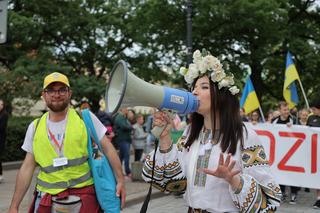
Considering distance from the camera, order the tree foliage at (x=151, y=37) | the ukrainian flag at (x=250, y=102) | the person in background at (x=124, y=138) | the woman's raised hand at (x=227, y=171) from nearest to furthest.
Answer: the woman's raised hand at (x=227, y=171) < the person in background at (x=124, y=138) < the ukrainian flag at (x=250, y=102) < the tree foliage at (x=151, y=37)

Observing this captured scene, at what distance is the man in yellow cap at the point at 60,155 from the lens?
3.65 metres

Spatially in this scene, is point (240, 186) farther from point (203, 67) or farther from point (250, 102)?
point (250, 102)

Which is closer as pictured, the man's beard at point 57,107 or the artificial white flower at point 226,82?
the artificial white flower at point 226,82

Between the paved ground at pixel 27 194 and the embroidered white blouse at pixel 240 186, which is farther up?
the embroidered white blouse at pixel 240 186

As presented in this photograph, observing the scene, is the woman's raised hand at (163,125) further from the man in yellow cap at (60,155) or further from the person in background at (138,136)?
the person in background at (138,136)

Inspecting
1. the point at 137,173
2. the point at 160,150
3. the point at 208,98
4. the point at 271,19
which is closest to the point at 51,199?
the point at 160,150

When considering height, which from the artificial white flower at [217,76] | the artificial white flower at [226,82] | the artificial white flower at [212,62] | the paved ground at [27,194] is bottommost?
the paved ground at [27,194]

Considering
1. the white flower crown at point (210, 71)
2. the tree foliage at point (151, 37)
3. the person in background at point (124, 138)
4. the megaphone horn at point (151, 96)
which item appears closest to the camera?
the megaphone horn at point (151, 96)

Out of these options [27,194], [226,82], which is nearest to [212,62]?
[226,82]

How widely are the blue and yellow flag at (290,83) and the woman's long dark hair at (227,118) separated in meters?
9.98

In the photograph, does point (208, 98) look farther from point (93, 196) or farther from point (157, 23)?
point (157, 23)

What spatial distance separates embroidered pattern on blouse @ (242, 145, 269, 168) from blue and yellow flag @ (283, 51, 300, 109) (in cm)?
1011

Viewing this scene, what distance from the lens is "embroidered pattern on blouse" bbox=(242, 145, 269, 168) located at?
2678 millimetres

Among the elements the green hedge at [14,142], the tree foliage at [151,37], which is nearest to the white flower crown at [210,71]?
the green hedge at [14,142]
